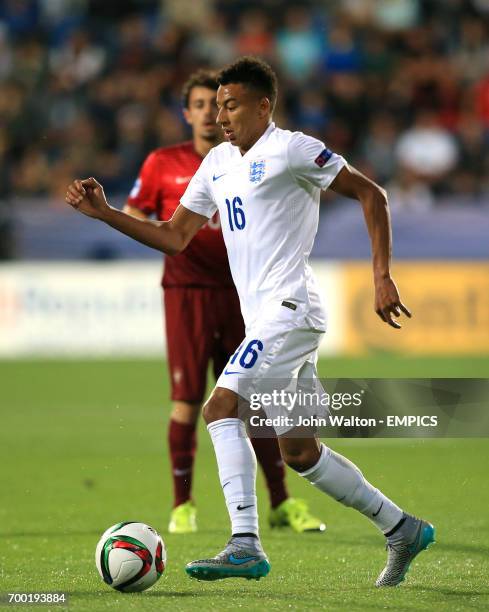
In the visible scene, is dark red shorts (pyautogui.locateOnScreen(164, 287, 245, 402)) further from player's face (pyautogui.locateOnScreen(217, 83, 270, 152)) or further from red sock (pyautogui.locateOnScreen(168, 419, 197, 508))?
player's face (pyautogui.locateOnScreen(217, 83, 270, 152))

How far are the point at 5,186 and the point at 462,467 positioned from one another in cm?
1157

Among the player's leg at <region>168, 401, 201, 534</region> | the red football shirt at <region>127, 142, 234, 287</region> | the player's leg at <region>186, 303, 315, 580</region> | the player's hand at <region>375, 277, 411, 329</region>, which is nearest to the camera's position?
the player's hand at <region>375, 277, 411, 329</region>

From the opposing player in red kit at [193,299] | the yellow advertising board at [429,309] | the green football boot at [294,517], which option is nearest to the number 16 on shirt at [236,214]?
the opposing player in red kit at [193,299]

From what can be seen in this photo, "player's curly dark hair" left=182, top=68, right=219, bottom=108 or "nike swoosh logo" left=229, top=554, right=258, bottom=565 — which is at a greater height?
"player's curly dark hair" left=182, top=68, right=219, bottom=108

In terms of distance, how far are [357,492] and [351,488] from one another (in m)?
0.03

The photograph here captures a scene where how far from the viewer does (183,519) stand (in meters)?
6.80

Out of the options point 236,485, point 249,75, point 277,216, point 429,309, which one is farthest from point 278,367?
point 429,309

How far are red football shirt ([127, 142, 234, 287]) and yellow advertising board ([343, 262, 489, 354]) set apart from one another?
336 inches

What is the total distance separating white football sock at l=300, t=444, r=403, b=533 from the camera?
201 inches

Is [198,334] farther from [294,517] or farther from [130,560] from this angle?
[130,560]

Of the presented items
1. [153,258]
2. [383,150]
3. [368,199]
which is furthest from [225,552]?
[383,150]

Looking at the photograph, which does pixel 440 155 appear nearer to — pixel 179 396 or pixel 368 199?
pixel 179 396

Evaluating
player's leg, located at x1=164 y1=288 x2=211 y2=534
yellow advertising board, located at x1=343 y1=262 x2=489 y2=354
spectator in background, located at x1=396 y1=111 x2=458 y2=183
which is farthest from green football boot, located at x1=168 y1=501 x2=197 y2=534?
spectator in background, located at x1=396 y1=111 x2=458 y2=183

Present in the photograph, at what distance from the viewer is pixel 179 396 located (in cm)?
712
